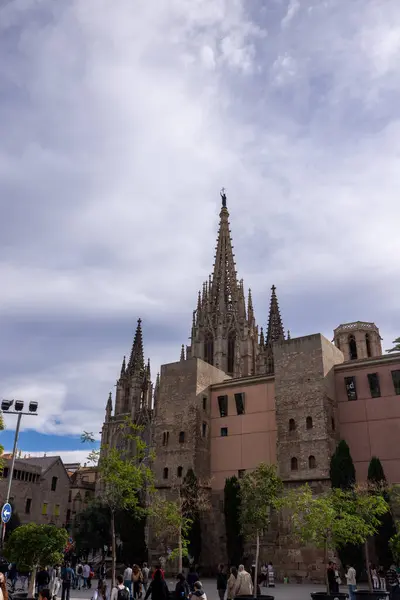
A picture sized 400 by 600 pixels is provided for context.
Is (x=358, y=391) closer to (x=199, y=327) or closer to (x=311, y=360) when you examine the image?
(x=311, y=360)

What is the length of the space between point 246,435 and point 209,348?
35.8 metres

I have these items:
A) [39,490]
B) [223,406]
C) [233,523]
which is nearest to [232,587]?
[233,523]

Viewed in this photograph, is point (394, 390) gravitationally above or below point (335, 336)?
below

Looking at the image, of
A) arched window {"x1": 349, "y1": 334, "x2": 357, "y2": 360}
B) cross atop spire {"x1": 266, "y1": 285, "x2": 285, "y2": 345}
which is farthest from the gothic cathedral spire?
arched window {"x1": 349, "y1": 334, "x2": 357, "y2": 360}

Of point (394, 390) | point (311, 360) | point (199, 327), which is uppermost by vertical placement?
point (199, 327)

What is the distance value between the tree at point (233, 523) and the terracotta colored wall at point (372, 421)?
6492 mm

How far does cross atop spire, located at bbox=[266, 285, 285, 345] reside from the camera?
237 ft

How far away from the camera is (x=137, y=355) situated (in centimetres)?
6862

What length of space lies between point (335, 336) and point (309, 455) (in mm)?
21835

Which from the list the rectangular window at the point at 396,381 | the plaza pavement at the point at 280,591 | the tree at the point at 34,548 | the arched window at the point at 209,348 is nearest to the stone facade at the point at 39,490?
the arched window at the point at 209,348

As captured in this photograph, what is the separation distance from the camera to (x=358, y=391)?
28.9m

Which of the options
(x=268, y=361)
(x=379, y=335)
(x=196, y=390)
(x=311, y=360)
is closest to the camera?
(x=311, y=360)

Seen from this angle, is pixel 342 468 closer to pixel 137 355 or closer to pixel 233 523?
pixel 233 523

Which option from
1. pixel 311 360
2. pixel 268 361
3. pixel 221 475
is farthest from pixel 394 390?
pixel 268 361
